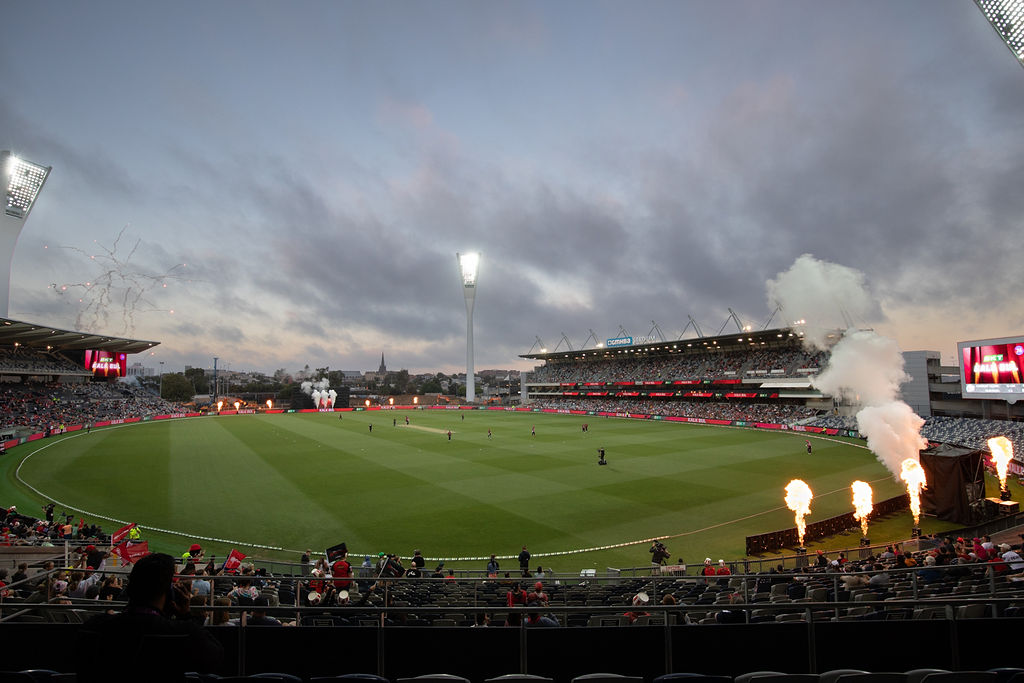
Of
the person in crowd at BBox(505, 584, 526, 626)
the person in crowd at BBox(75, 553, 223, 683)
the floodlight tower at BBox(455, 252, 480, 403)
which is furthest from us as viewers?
the floodlight tower at BBox(455, 252, 480, 403)

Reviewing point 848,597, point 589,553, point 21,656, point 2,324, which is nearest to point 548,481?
point 589,553

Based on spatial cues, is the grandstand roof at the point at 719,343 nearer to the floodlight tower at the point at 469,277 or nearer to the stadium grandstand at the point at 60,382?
the floodlight tower at the point at 469,277

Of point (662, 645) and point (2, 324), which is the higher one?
point (2, 324)

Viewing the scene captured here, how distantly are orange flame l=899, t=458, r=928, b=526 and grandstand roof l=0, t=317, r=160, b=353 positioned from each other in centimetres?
7754

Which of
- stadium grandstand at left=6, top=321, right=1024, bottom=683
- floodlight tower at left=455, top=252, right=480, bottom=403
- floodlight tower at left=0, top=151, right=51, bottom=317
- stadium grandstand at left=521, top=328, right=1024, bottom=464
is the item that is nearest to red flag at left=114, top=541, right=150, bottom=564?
stadium grandstand at left=6, top=321, right=1024, bottom=683

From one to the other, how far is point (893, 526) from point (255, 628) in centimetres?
2749

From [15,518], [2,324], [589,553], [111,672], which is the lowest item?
[589,553]

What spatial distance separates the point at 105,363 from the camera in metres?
77.4

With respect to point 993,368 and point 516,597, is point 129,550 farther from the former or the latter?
point 993,368

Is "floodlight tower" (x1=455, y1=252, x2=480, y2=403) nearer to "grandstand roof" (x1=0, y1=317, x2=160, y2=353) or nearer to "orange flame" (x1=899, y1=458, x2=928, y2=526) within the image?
A: "grandstand roof" (x1=0, y1=317, x2=160, y2=353)

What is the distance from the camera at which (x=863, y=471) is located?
112ft

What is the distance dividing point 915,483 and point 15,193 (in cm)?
7972

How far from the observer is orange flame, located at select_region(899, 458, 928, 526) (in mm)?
22469

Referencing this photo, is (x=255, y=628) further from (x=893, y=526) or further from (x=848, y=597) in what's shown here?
(x=893, y=526)
